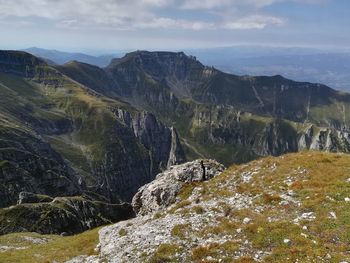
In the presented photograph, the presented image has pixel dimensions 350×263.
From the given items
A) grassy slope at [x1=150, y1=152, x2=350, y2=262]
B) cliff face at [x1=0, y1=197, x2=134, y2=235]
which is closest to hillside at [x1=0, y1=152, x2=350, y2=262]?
grassy slope at [x1=150, y1=152, x2=350, y2=262]

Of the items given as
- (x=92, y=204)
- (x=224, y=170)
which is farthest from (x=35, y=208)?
(x=224, y=170)

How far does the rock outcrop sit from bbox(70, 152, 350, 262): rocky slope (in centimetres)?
285

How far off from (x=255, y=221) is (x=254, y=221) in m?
0.09

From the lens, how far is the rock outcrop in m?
45.3

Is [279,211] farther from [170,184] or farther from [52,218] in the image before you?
[52,218]

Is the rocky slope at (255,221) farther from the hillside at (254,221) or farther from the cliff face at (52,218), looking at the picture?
the cliff face at (52,218)

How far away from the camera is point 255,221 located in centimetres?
3031

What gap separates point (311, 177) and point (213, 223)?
11181 mm

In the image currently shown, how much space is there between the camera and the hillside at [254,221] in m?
26.6

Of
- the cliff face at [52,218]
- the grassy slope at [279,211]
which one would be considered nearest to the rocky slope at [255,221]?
the grassy slope at [279,211]

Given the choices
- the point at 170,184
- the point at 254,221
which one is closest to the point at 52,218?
the point at 170,184

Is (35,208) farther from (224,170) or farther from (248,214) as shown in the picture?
(248,214)

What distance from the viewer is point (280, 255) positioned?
25.3 meters

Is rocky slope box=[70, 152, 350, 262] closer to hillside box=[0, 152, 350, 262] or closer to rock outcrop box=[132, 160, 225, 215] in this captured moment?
hillside box=[0, 152, 350, 262]
